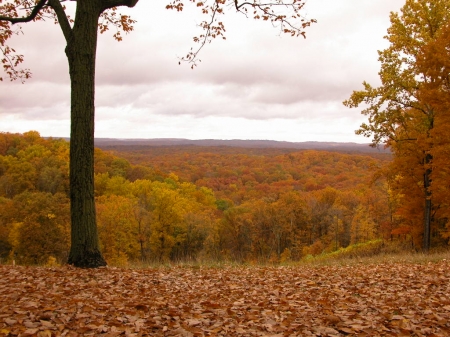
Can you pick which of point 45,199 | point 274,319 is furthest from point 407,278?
point 45,199

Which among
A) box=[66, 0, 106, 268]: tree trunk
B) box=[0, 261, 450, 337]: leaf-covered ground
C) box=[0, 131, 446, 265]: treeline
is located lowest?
box=[0, 131, 446, 265]: treeline

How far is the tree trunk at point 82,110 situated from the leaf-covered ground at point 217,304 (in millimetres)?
1289

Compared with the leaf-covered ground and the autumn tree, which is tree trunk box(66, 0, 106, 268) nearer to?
the leaf-covered ground

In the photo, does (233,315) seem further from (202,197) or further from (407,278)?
(202,197)

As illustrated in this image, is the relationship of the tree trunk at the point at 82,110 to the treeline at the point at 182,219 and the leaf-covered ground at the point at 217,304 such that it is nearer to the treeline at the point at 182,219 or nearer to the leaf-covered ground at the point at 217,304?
the leaf-covered ground at the point at 217,304

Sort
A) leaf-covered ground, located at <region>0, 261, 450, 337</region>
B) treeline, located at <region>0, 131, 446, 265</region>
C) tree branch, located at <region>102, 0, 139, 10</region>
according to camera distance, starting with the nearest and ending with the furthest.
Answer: leaf-covered ground, located at <region>0, 261, 450, 337</region>, tree branch, located at <region>102, 0, 139, 10</region>, treeline, located at <region>0, 131, 446, 265</region>

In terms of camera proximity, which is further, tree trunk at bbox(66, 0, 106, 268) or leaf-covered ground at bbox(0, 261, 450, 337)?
tree trunk at bbox(66, 0, 106, 268)

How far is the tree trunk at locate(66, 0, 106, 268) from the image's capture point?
727 centimetres

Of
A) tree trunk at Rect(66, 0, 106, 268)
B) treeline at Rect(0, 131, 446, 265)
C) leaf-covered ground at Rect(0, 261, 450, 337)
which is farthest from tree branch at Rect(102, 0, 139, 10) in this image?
treeline at Rect(0, 131, 446, 265)

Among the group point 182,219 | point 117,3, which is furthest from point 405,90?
point 182,219

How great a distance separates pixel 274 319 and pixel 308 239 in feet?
162

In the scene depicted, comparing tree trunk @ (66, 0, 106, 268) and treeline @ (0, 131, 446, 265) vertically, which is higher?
tree trunk @ (66, 0, 106, 268)

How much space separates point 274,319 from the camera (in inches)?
186

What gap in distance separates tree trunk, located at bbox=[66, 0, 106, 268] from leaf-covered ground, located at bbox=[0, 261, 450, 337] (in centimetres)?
129
